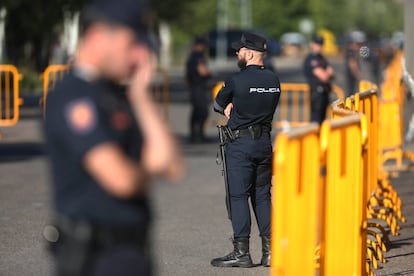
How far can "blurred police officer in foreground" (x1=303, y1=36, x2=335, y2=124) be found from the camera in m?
20.2

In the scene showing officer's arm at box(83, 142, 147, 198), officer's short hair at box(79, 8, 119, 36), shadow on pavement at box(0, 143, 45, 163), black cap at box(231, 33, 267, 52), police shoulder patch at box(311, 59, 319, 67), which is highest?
police shoulder patch at box(311, 59, 319, 67)

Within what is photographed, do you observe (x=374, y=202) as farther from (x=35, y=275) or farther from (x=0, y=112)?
(x=0, y=112)

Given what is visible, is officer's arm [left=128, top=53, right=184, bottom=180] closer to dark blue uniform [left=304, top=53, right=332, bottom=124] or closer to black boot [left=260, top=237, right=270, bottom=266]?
black boot [left=260, top=237, right=270, bottom=266]

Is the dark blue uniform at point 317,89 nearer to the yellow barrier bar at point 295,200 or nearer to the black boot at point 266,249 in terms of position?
the black boot at point 266,249

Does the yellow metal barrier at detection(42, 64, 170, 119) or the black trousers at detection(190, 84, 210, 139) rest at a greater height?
the yellow metal barrier at detection(42, 64, 170, 119)

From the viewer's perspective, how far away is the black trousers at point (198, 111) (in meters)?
21.8

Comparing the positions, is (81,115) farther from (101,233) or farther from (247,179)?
(247,179)

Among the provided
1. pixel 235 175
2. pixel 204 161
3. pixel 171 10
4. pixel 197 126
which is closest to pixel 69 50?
pixel 171 10

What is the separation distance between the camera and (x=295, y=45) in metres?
100

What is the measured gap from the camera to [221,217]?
486 inches

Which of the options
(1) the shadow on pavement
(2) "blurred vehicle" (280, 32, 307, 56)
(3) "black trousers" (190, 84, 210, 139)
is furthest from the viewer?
(2) "blurred vehicle" (280, 32, 307, 56)

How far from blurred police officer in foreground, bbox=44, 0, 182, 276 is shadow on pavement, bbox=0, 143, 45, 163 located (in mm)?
13465

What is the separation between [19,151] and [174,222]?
324 inches

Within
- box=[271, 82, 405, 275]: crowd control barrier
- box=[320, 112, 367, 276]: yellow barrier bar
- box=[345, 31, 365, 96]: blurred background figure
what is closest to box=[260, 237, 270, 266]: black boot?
box=[271, 82, 405, 275]: crowd control barrier
